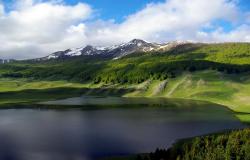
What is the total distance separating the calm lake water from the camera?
92.9 m

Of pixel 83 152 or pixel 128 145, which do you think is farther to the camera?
pixel 128 145

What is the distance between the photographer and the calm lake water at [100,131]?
305ft

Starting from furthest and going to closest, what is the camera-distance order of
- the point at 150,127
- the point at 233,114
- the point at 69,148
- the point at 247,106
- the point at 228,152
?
the point at 247,106 < the point at 233,114 < the point at 150,127 < the point at 69,148 < the point at 228,152

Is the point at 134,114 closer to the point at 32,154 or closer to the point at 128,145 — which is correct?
the point at 128,145

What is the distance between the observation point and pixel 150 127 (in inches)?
5025

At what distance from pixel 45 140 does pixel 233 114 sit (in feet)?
280

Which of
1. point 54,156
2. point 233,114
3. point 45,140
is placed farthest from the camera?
point 233,114

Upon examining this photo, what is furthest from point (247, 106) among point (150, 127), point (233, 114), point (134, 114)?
point (150, 127)

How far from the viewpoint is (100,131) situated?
391 feet

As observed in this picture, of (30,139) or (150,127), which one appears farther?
(150,127)

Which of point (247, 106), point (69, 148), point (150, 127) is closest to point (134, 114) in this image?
point (150, 127)

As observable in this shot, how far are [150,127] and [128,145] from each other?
29539 millimetres

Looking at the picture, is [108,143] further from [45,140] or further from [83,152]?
[45,140]

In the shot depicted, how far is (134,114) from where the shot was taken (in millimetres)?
163625
